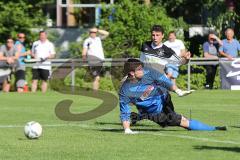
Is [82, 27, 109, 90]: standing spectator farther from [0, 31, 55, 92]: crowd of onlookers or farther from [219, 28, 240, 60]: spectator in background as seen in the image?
[219, 28, 240, 60]: spectator in background

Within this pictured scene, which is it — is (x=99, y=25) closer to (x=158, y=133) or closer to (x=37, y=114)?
(x=37, y=114)

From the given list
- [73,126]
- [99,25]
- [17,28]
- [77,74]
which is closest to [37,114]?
[73,126]

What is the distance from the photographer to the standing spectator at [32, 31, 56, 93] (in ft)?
82.5

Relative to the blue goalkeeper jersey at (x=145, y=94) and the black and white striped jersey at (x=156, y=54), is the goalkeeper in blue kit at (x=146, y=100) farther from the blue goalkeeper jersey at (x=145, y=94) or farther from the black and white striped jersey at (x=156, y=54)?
the black and white striped jersey at (x=156, y=54)

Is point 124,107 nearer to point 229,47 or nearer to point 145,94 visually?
point 145,94

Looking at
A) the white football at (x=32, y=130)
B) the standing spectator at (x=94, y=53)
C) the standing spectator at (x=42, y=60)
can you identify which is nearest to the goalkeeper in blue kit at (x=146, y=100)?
the white football at (x=32, y=130)

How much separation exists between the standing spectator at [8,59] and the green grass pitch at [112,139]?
5635 millimetres

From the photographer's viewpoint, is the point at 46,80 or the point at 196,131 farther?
the point at 46,80

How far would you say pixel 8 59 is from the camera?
25.1 metres

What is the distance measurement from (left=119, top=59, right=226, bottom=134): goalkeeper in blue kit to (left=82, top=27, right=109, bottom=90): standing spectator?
10.5 m

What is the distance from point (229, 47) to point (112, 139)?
44.6 feet

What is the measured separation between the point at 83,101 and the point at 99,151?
10.8m

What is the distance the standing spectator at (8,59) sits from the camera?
25.1 m

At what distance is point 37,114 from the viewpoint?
17.8 meters
